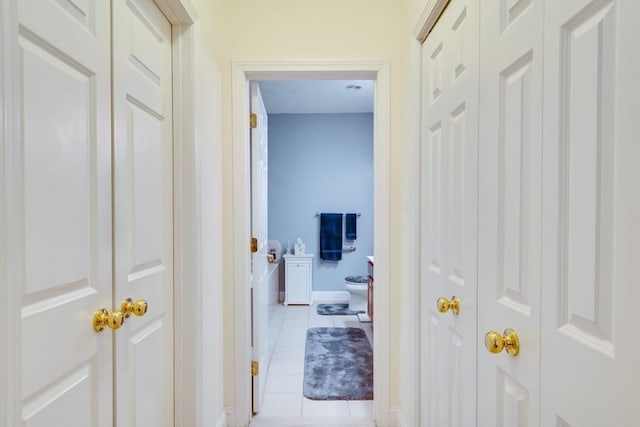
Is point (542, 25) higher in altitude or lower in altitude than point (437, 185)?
higher

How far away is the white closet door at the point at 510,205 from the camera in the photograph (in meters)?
0.78

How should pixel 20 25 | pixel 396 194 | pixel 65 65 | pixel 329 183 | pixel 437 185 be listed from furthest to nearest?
pixel 329 183
pixel 396 194
pixel 437 185
pixel 65 65
pixel 20 25

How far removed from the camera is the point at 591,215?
62 centimetres

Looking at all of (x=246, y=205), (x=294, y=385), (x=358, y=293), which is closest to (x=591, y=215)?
(x=246, y=205)

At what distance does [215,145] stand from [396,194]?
99cm

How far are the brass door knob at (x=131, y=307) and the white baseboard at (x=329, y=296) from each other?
397 centimetres

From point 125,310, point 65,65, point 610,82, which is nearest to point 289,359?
point 125,310

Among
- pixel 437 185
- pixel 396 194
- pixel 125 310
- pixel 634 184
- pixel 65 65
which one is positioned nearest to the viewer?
pixel 634 184

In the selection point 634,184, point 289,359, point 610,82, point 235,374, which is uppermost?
point 610,82

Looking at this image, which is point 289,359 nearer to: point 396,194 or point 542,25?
point 396,194

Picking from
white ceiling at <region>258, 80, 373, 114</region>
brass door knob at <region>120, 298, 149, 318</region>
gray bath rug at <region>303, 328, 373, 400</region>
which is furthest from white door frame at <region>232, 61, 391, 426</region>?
white ceiling at <region>258, 80, 373, 114</region>

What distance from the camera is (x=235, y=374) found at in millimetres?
1938

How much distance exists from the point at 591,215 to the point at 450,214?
2.16 ft

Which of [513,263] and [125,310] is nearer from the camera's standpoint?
[513,263]
